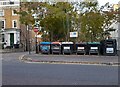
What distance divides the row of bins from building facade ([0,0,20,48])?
107 ft

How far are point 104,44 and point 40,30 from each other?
61.7 ft

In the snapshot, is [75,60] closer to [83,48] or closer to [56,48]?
[83,48]

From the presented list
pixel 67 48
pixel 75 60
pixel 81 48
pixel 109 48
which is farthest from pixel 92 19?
pixel 75 60

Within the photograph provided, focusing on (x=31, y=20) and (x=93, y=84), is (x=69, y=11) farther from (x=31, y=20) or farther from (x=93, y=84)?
(x=93, y=84)

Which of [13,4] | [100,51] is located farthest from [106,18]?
[13,4]

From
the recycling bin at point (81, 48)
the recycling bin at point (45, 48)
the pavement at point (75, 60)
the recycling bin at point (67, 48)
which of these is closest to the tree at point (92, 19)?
the recycling bin at point (45, 48)

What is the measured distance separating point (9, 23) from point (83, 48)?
37747mm

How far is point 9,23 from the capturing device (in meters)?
65.2

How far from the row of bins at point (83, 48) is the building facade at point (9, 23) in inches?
1288

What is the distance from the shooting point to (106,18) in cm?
4725

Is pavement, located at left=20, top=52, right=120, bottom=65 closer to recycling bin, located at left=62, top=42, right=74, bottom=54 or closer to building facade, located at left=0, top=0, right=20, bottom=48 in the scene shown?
recycling bin, located at left=62, top=42, right=74, bottom=54

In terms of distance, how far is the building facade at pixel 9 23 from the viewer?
63.4 meters

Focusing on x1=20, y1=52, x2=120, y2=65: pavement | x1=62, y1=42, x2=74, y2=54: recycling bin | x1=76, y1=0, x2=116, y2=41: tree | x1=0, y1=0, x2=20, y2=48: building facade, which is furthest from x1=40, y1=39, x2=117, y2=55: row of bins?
x1=0, y1=0, x2=20, y2=48: building facade

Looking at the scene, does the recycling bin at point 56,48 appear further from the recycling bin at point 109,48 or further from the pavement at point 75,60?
the pavement at point 75,60
